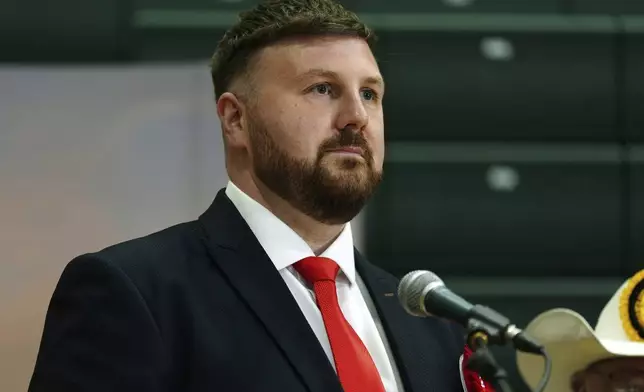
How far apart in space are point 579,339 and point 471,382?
0.15 m

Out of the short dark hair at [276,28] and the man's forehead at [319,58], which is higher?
the short dark hair at [276,28]

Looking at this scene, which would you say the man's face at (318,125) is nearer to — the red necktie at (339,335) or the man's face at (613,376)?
the red necktie at (339,335)

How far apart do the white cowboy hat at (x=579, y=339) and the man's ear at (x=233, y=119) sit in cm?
43

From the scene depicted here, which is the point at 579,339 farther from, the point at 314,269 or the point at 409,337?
the point at 314,269

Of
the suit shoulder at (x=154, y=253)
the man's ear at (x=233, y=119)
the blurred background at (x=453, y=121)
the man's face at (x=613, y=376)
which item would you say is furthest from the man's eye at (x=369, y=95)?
the blurred background at (x=453, y=121)

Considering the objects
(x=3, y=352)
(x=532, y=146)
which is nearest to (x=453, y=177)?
(x=532, y=146)

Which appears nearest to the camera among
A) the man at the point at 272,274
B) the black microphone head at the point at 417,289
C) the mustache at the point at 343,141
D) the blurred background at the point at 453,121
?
the black microphone head at the point at 417,289

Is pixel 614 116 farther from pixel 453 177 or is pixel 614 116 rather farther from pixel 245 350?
pixel 245 350

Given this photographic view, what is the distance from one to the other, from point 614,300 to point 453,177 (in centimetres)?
119

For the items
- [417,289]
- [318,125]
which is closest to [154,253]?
[318,125]

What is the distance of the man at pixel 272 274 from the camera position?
125 cm

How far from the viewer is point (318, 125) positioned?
4.48ft

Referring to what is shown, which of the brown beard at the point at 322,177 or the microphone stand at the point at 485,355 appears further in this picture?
the brown beard at the point at 322,177

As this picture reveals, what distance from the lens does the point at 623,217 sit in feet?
8.96
